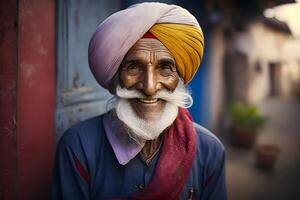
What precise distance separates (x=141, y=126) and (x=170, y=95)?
0.25m

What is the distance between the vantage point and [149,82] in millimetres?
1754

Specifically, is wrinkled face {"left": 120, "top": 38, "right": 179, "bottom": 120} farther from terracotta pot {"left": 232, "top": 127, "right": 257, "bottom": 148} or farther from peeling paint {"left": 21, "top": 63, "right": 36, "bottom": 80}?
terracotta pot {"left": 232, "top": 127, "right": 257, "bottom": 148}

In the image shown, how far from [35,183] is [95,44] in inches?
37.9

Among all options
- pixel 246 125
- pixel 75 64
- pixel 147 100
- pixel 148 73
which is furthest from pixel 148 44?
pixel 246 125

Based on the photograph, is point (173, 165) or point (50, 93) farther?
point (50, 93)

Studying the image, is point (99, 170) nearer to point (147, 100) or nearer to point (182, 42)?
point (147, 100)

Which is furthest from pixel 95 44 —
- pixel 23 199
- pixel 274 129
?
pixel 274 129

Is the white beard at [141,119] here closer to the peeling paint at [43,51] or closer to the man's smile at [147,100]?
the man's smile at [147,100]

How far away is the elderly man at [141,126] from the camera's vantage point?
1.76m

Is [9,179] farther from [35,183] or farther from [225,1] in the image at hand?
[225,1]

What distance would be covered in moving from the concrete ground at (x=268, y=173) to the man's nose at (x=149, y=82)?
3.89 meters

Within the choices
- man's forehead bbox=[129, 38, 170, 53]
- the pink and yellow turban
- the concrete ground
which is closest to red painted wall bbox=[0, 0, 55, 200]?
the pink and yellow turban

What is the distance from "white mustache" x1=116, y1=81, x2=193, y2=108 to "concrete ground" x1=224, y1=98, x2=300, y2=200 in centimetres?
360

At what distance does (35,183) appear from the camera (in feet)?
6.70
